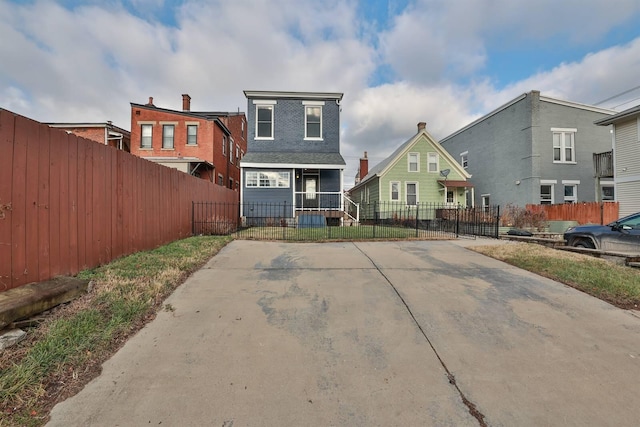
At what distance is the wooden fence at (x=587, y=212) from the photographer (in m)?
14.9

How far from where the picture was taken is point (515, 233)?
43.4 ft

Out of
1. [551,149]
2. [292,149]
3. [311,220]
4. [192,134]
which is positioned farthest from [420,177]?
[192,134]

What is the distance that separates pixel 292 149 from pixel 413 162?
923cm

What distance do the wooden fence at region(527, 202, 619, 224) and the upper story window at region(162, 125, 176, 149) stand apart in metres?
23.2

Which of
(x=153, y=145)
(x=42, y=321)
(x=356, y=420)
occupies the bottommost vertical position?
(x=356, y=420)

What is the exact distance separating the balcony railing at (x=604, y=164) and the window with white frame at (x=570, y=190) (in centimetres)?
253

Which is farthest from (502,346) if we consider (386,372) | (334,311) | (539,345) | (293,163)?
(293,163)

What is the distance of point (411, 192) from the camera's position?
851 inches

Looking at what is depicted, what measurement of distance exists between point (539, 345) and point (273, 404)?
9.45ft

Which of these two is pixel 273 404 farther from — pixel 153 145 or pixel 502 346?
pixel 153 145

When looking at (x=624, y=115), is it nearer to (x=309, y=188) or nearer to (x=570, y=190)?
(x=570, y=190)

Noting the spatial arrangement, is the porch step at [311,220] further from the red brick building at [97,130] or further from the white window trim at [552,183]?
the red brick building at [97,130]

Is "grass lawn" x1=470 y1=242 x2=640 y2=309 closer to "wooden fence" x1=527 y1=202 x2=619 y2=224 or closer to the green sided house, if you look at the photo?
"wooden fence" x1=527 y1=202 x2=619 y2=224

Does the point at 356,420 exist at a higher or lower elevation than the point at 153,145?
lower
